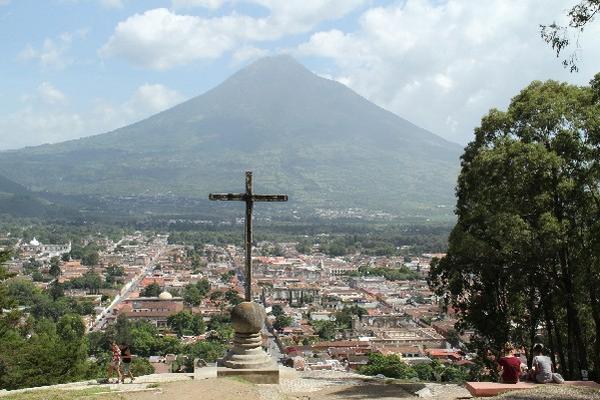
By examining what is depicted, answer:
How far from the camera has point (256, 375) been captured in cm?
949

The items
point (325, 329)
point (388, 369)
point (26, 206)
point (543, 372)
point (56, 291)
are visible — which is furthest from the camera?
point (26, 206)

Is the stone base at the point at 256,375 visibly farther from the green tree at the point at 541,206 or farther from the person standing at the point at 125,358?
the green tree at the point at 541,206

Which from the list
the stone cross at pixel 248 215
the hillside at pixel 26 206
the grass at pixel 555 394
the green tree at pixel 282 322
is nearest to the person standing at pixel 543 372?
the grass at pixel 555 394

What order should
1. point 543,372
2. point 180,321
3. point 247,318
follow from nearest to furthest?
point 543,372 → point 247,318 → point 180,321

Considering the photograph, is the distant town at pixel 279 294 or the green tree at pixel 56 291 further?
the green tree at pixel 56 291

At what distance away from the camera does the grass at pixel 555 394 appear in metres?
6.91

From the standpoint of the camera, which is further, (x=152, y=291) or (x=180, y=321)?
(x=152, y=291)

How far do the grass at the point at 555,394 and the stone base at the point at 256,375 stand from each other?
136 inches

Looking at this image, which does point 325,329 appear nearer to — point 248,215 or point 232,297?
point 232,297

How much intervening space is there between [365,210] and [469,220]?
16970 cm

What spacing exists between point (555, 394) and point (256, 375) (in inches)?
162

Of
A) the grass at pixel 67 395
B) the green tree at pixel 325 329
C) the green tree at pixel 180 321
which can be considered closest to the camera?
the grass at pixel 67 395

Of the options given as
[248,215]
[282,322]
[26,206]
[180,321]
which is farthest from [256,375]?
[26,206]

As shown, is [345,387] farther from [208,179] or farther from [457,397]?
[208,179]
